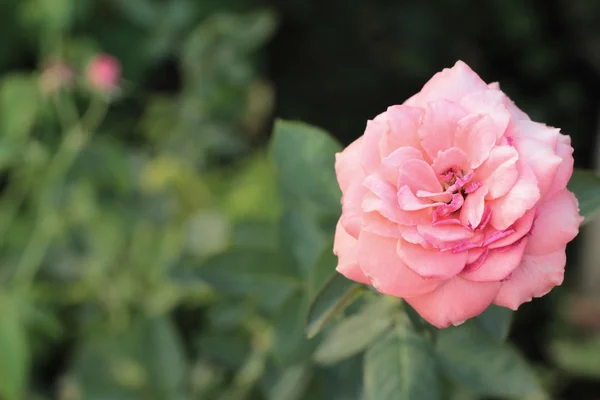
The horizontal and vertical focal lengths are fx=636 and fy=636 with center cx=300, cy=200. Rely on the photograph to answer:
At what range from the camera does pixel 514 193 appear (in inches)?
15.6

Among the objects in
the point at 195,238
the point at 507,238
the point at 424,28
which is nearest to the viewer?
the point at 507,238

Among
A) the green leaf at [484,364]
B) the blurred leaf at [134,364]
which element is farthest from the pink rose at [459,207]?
the blurred leaf at [134,364]

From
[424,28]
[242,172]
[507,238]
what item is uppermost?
[507,238]

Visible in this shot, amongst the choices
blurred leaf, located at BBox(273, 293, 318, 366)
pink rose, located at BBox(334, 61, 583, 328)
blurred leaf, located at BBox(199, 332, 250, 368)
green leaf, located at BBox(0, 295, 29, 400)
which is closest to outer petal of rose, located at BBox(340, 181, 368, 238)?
pink rose, located at BBox(334, 61, 583, 328)

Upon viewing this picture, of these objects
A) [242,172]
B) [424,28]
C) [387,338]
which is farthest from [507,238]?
[424,28]

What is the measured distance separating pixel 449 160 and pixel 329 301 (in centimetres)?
14

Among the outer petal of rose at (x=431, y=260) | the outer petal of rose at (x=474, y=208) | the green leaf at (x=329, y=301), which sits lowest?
the green leaf at (x=329, y=301)

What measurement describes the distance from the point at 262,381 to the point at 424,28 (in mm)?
1144

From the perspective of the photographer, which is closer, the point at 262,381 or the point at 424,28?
the point at 262,381

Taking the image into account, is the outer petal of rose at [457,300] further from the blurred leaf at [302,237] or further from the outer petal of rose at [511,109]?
the blurred leaf at [302,237]

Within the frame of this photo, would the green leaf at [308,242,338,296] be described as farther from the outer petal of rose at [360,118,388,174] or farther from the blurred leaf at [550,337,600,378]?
the blurred leaf at [550,337,600,378]

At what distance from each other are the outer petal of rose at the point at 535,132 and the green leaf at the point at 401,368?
7.8 inches

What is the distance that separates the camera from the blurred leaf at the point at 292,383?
74cm

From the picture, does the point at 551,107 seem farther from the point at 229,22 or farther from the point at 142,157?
the point at 142,157
